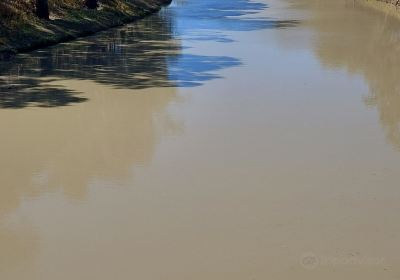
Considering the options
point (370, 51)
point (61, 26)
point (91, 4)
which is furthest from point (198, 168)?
point (91, 4)

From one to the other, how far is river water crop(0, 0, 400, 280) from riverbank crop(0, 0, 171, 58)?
1110 mm

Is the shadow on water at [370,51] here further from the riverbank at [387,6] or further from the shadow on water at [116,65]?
the shadow on water at [116,65]

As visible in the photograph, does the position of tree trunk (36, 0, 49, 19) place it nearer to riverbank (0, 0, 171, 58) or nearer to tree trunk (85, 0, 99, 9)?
riverbank (0, 0, 171, 58)

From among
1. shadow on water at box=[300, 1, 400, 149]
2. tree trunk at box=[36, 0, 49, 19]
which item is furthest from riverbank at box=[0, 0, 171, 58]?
shadow on water at box=[300, 1, 400, 149]

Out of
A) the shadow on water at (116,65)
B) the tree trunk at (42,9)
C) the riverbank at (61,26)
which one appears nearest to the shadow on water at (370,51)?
the shadow on water at (116,65)

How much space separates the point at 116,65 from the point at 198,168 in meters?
6.89

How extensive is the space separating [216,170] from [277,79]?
549 centimetres

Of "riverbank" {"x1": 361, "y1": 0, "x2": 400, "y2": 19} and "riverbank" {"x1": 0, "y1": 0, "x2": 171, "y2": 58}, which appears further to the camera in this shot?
"riverbank" {"x1": 361, "y1": 0, "x2": 400, "y2": 19}

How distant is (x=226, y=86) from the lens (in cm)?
1095

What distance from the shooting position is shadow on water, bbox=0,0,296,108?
34.0ft

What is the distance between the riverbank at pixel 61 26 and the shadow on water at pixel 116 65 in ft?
1.41

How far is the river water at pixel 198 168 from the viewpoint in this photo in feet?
15.6

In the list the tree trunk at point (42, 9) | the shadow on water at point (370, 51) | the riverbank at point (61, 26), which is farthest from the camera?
the tree trunk at point (42, 9)

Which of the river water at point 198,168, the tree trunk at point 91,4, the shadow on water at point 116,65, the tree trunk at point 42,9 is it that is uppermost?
the tree trunk at point 91,4
